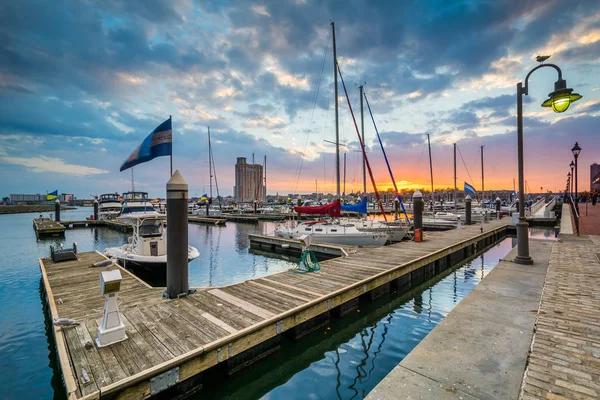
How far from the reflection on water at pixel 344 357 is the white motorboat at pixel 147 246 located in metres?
8.06

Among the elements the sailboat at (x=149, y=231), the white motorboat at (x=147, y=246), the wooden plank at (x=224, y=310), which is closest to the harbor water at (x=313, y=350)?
the wooden plank at (x=224, y=310)

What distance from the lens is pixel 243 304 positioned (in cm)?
689

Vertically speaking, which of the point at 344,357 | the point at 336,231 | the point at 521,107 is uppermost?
the point at 521,107

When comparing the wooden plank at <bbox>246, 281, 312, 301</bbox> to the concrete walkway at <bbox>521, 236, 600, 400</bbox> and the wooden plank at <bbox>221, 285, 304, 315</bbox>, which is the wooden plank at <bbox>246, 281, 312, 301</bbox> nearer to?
the wooden plank at <bbox>221, 285, 304, 315</bbox>

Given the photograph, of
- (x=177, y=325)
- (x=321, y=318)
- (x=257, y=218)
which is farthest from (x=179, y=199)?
(x=257, y=218)

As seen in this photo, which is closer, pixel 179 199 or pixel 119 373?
pixel 119 373

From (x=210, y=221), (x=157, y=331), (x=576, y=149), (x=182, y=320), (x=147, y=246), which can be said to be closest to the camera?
(x=157, y=331)

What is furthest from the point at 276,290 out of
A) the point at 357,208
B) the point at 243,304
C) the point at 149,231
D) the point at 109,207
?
the point at 109,207

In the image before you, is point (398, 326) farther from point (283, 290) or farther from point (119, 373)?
point (119, 373)

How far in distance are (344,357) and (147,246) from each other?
10.6 metres

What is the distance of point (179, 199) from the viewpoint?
23.8 feet

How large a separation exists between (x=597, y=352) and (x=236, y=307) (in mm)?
6639

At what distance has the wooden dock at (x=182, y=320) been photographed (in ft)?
13.7

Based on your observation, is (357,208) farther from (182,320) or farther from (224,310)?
(182,320)
